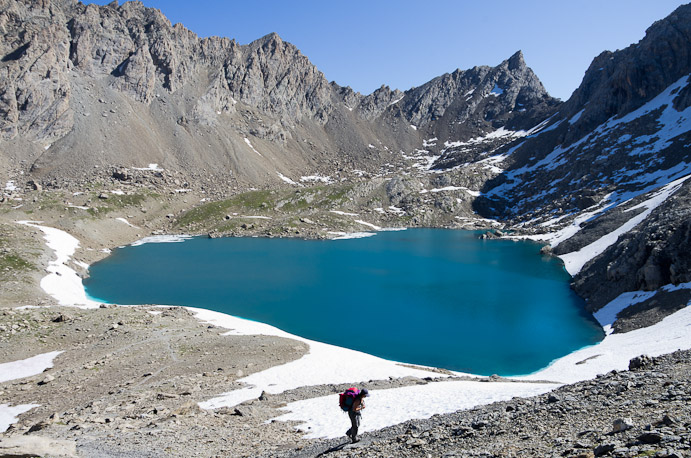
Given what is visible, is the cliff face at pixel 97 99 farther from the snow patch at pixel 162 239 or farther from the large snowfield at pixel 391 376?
the large snowfield at pixel 391 376

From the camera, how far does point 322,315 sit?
53.6 metres

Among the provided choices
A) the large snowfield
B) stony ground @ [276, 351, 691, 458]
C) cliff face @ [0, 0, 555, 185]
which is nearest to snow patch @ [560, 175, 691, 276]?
the large snowfield

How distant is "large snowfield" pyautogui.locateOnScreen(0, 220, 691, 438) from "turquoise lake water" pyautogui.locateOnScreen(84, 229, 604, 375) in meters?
4.88

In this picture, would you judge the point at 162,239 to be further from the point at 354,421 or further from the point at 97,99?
the point at 354,421

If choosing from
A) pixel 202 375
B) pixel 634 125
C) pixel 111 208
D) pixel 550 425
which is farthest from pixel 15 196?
pixel 634 125

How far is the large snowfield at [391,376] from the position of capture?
1931cm

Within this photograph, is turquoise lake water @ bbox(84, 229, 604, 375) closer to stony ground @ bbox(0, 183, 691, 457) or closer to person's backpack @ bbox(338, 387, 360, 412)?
stony ground @ bbox(0, 183, 691, 457)

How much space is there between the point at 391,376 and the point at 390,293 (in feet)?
119

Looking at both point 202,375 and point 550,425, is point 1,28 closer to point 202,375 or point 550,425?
point 202,375

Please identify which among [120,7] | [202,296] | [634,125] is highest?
[120,7]

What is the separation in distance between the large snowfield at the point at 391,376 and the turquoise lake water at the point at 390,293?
4.88 metres

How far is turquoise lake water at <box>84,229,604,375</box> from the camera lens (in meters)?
43.3

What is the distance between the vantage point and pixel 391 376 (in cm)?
2828

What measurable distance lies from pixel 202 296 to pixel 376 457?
55.1 meters
